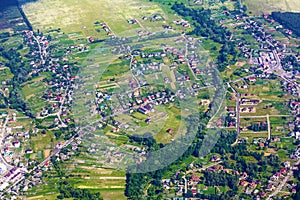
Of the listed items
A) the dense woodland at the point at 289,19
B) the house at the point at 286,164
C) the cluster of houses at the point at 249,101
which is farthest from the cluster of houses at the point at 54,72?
the dense woodland at the point at 289,19

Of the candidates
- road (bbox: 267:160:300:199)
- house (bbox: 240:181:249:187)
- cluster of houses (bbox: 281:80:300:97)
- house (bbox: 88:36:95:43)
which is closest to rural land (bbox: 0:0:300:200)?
road (bbox: 267:160:300:199)

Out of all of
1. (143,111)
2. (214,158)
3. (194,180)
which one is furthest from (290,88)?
(194,180)

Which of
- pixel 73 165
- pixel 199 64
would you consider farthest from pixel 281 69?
pixel 73 165

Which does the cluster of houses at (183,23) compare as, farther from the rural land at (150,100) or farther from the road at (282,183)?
the road at (282,183)

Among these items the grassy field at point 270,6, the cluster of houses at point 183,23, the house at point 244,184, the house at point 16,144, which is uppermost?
the grassy field at point 270,6

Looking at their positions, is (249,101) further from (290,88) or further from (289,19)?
(289,19)

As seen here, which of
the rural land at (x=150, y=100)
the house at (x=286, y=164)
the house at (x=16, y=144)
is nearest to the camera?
the rural land at (x=150, y=100)

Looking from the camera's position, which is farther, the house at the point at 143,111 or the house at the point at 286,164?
the house at the point at 143,111
